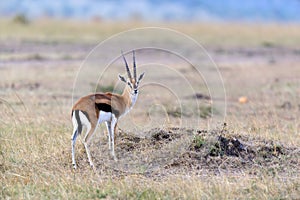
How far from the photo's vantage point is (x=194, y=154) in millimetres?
9984

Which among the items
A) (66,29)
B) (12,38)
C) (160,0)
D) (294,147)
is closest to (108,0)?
(160,0)

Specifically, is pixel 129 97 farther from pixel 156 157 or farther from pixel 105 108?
pixel 156 157

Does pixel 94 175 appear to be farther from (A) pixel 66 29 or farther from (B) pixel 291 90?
(A) pixel 66 29

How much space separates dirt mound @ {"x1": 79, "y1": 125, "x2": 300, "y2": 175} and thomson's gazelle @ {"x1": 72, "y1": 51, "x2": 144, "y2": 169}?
14.4 inches

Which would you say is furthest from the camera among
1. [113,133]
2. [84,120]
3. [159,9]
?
[159,9]

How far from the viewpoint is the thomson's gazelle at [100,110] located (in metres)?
9.38

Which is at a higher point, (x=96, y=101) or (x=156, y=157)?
(x=96, y=101)

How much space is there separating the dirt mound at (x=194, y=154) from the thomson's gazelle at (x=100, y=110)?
1.20 ft

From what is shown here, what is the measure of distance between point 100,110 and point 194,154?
140 centimetres

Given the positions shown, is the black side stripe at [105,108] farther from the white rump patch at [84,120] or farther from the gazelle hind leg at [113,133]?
the white rump patch at [84,120]

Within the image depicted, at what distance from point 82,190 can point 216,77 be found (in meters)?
13.8

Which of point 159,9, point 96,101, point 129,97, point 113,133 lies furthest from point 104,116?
point 159,9

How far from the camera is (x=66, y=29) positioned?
42156mm

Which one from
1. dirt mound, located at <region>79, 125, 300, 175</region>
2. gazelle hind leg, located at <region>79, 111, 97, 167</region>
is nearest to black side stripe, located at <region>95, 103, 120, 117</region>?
gazelle hind leg, located at <region>79, 111, 97, 167</region>
